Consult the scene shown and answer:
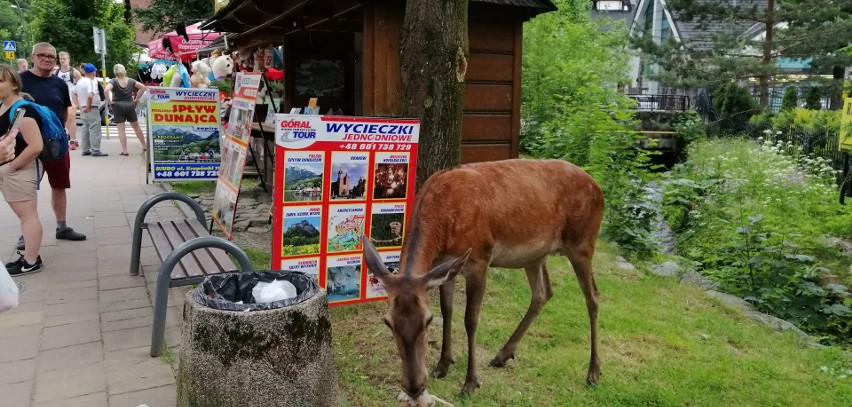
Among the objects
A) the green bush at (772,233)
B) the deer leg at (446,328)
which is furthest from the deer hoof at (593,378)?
the green bush at (772,233)

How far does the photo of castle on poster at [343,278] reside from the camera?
16.6 feet

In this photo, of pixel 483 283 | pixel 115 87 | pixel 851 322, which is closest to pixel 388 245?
pixel 483 283

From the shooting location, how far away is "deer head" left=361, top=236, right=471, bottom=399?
10.6ft

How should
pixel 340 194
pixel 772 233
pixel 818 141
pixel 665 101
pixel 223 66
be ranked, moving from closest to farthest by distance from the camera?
pixel 340 194 < pixel 772 233 < pixel 223 66 < pixel 818 141 < pixel 665 101

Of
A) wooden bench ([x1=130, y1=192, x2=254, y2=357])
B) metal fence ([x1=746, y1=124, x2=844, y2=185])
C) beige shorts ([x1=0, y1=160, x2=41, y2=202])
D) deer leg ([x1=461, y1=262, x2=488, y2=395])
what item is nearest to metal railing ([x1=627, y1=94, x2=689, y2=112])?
metal fence ([x1=746, y1=124, x2=844, y2=185])

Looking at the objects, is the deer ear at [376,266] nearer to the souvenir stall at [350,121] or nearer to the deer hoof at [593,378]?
the souvenir stall at [350,121]

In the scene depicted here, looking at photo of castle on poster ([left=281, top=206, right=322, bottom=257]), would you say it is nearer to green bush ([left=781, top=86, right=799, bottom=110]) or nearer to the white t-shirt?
the white t-shirt

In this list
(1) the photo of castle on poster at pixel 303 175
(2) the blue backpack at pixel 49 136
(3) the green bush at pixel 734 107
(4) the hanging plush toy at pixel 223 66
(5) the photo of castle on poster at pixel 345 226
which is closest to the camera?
(1) the photo of castle on poster at pixel 303 175

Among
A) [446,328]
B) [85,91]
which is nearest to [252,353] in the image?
[446,328]

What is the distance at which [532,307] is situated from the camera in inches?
187

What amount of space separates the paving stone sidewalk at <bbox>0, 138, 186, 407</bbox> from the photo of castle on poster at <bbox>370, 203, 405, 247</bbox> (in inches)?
65.9

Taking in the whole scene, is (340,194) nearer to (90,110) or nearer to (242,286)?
(242,286)

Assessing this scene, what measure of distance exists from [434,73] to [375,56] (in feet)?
5.22

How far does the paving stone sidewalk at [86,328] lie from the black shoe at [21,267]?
10 centimetres
